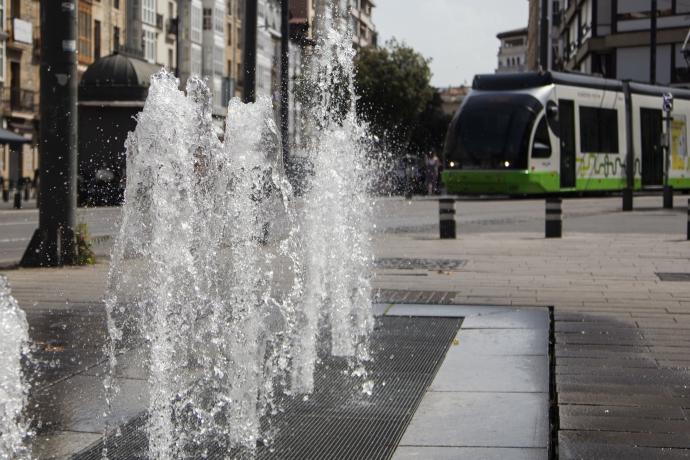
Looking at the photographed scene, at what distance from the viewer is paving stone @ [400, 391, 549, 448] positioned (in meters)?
4.89

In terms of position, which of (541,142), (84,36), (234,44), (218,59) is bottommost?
(541,142)

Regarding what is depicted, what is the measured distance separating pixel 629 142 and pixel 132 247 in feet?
78.6

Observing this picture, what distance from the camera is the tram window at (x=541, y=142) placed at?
32719 mm

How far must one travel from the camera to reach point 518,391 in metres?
5.88

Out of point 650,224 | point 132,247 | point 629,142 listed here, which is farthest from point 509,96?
point 132,247

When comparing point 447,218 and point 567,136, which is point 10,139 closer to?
point 567,136

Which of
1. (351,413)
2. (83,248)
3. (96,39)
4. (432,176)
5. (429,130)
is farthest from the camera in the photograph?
(429,130)

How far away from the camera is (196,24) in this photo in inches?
2904

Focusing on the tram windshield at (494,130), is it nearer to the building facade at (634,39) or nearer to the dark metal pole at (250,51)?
the dark metal pole at (250,51)

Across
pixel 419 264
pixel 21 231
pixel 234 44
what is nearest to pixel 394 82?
pixel 234 44

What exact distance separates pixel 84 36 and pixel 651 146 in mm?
30469

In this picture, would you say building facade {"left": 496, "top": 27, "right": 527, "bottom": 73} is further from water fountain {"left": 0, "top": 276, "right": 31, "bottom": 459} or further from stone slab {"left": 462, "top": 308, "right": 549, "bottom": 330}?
water fountain {"left": 0, "top": 276, "right": 31, "bottom": 459}

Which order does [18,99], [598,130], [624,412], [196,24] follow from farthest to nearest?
[196,24]
[18,99]
[598,130]
[624,412]

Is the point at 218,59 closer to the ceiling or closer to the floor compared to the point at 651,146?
closer to the ceiling
